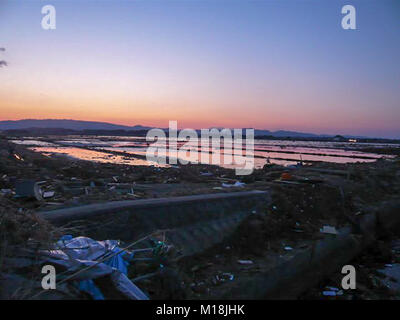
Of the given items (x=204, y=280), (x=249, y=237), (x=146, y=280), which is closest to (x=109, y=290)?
(x=146, y=280)

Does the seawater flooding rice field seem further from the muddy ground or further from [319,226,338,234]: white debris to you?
[319,226,338,234]: white debris

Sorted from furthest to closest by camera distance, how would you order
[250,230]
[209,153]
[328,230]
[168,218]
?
[209,153] < [328,230] < [250,230] < [168,218]

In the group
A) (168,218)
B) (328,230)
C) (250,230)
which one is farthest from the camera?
(328,230)

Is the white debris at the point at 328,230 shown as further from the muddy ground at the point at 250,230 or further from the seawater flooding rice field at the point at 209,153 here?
the seawater flooding rice field at the point at 209,153

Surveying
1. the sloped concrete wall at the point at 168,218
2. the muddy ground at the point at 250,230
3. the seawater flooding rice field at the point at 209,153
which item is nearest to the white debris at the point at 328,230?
the muddy ground at the point at 250,230

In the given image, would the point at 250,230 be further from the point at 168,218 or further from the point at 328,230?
the point at 328,230

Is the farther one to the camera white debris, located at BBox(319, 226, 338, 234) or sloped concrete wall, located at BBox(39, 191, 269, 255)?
white debris, located at BBox(319, 226, 338, 234)

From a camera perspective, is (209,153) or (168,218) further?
(209,153)

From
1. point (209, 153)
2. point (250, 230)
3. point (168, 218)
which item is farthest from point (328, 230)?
point (209, 153)

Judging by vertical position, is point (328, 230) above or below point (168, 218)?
below

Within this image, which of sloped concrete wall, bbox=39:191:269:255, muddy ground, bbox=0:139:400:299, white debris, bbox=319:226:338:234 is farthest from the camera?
white debris, bbox=319:226:338:234

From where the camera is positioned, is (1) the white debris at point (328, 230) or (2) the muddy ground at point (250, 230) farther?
(1) the white debris at point (328, 230)

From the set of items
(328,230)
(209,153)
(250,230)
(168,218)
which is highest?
(209,153)

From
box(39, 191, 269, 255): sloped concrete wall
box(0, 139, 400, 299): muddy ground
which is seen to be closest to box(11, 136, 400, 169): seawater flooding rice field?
box(0, 139, 400, 299): muddy ground
